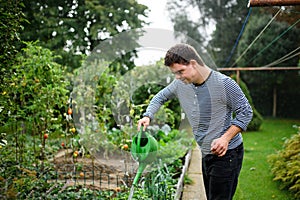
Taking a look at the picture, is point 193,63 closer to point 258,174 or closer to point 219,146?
point 219,146

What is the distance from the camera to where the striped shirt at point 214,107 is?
6.15 ft

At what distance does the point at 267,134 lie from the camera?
788 cm

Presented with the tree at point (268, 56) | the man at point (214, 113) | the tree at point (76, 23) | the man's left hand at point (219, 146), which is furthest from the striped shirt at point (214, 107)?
the tree at point (268, 56)

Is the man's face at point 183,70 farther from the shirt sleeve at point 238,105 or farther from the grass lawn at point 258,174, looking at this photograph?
the grass lawn at point 258,174

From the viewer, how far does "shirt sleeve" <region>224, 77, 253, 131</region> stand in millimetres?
1829

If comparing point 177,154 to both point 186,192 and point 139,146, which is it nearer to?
point 186,192

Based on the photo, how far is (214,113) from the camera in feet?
6.47

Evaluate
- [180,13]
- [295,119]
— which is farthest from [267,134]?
[180,13]

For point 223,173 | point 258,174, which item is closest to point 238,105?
point 223,173

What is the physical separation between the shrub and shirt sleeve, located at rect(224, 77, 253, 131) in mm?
1662

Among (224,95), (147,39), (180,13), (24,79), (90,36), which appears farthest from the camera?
(180,13)

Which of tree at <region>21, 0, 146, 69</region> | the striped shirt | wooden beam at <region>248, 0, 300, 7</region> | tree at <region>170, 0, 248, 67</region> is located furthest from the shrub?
tree at <region>170, 0, 248, 67</region>

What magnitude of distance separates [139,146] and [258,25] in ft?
31.7

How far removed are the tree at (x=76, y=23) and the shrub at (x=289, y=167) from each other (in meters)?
6.41
